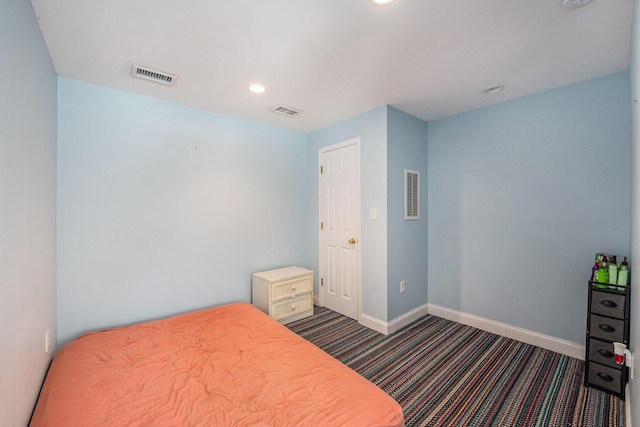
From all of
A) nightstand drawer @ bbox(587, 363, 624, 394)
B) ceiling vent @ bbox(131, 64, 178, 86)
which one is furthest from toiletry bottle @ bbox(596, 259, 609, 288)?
ceiling vent @ bbox(131, 64, 178, 86)

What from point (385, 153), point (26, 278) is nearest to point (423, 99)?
point (385, 153)

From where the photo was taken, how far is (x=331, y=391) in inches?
55.1

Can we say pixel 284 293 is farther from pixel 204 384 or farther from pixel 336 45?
pixel 336 45

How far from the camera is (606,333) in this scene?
6.24 ft

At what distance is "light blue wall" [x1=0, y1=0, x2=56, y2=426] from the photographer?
3.60ft

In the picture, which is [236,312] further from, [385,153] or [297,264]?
[385,153]

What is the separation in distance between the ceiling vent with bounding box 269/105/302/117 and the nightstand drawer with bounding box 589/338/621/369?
10.6 ft

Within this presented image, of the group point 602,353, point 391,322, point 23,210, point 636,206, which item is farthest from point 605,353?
point 23,210

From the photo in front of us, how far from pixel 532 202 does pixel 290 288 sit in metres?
2.65

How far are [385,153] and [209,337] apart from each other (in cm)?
237

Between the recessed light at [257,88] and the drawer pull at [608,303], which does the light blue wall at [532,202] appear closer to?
the drawer pull at [608,303]

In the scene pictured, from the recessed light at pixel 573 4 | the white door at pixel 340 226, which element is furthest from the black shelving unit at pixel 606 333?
the white door at pixel 340 226

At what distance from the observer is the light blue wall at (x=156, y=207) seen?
2.21 metres

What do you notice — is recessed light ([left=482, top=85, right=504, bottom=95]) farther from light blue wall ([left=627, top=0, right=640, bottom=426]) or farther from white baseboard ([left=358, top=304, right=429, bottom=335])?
white baseboard ([left=358, top=304, right=429, bottom=335])
